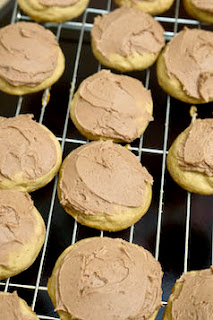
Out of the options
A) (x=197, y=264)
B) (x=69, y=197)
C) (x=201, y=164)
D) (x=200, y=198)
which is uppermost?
(x=201, y=164)

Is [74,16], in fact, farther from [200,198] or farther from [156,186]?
[200,198]

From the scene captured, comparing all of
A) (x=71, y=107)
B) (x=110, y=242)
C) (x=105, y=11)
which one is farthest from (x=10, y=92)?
(x=110, y=242)

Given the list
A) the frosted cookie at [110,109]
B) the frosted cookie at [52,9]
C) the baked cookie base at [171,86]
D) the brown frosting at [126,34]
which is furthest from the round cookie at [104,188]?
the frosted cookie at [52,9]

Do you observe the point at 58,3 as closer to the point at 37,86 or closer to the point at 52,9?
the point at 52,9

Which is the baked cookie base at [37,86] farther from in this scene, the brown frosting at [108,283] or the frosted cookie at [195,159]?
the brown frosting at [108,283]

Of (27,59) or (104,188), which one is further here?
(27,59)

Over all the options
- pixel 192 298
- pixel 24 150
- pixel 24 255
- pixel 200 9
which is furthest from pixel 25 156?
pixel 200 9
